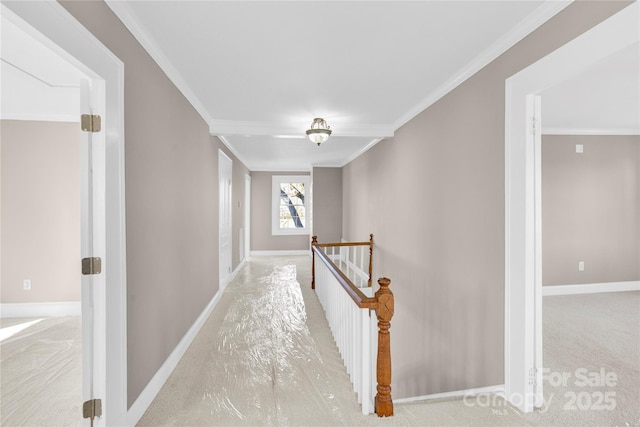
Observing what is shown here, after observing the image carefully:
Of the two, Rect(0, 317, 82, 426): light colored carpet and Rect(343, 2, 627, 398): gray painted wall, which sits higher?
Rect(343, 2, 627, 398): gray painted wall

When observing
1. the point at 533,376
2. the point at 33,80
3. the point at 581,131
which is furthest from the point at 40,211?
Answer: the point at 581,131

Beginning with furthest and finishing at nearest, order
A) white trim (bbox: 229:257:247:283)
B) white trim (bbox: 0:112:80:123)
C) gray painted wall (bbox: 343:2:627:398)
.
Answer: white trim (bbox: 229:257:247:283), white trim (bbox: 0:112:80:123), gray painted wall (bbox: 343:2:627:398)

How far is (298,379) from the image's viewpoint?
7.36 ft

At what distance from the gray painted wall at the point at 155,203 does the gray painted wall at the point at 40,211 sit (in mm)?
1819

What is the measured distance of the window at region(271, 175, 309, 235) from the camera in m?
8.44

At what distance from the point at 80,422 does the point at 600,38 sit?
3.61 m

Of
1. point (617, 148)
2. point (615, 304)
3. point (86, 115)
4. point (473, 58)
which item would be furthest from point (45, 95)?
point (617, 148)

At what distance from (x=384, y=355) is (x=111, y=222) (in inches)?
68.3

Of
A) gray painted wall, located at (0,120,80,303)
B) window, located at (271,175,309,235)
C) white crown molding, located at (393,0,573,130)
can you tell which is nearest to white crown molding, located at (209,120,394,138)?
white crown molding, located at (393,0,573,130)

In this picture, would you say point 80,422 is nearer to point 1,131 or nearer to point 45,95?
point 45,95

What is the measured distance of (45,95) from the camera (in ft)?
9.93

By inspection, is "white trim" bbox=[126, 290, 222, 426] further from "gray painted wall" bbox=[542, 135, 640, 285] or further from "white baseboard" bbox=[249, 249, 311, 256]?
"gray painted wall" bbox=[542, 135, 640, 285]

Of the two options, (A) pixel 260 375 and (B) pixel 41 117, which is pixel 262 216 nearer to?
(B) pixel 41 117

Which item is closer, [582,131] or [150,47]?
[150,47]
